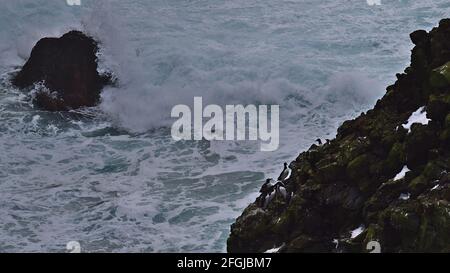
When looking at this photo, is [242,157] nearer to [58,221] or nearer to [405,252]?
[58,221]

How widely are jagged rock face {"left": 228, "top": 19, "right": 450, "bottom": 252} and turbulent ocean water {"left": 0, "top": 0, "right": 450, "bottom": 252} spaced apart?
8.84 feet

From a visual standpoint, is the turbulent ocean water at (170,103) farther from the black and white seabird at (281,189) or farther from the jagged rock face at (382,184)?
the jagged rock face at (382,184)

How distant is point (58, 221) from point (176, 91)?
733 centimetres

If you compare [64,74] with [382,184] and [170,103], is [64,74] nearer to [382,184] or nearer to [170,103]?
[170,103]

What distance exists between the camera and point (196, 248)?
37.8ft

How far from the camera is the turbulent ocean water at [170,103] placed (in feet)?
42.1

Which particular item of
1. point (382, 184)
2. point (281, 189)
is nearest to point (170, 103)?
point (281, 189)

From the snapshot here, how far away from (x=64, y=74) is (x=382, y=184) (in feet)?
36.9

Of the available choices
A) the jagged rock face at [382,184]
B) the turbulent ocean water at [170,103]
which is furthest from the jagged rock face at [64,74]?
the jagged rock face at [382,184]

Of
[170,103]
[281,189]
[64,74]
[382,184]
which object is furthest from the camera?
[170,103]

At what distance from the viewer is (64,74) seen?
18031mm

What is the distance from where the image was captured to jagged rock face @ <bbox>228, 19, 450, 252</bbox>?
7.64 meters

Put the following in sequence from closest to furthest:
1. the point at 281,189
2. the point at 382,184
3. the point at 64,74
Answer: the point at 382,184 → the point at 281,189 → the point at 64,74
